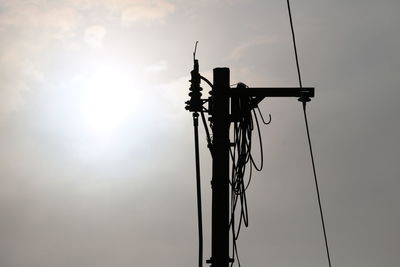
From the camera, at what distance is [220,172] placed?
7.80 metres

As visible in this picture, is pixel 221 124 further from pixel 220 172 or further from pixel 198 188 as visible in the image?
pixel 198 188

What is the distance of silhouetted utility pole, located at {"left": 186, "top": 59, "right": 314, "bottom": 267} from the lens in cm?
763

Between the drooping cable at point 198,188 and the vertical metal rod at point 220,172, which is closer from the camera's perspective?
the vertical metal rod at point 220,172

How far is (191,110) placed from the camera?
828 centimetres

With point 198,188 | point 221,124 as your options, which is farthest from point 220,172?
point 221,124

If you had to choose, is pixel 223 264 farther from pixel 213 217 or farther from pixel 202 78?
pixel 202 78

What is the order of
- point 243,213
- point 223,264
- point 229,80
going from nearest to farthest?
point 223,264 → point 229,80 → point 243,213

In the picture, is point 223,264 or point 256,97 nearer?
point 223,264

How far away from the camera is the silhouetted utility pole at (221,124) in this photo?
25.0 ft

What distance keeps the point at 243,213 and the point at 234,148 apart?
117cm

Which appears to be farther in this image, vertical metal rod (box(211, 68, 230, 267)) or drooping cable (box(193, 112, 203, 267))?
drooping cable (box(193, 112, 203, 267))

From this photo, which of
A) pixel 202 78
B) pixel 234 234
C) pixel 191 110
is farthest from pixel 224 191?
pixel 202 78

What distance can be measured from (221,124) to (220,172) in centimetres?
78

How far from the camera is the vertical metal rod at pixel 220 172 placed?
7.60 m
